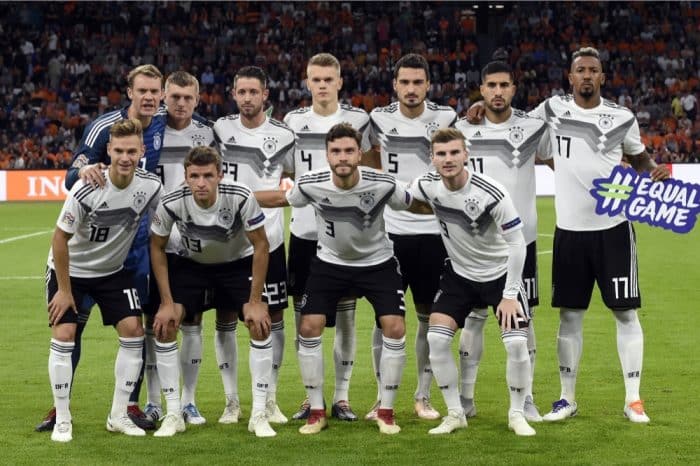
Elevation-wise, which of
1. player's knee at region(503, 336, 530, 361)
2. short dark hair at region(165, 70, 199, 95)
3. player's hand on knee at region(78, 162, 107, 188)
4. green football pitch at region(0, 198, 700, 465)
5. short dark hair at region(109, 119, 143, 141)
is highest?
short dark hair at region(165, 70, 199, 95)

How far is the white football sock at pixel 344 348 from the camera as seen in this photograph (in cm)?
763

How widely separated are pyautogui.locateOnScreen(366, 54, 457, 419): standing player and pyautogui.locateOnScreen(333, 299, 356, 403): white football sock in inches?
9.7

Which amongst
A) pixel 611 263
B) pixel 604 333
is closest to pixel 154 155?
pixel 611 263

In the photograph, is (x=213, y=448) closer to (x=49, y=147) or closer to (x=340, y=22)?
(x=49, y=147)

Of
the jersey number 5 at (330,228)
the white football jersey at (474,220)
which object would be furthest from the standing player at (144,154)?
the white football jersey at (474,220)

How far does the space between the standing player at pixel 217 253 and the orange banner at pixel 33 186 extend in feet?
63.3

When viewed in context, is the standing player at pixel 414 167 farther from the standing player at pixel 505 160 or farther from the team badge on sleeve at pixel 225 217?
the team badge on sleeve at pixel 225 217

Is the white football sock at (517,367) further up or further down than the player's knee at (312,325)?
further down

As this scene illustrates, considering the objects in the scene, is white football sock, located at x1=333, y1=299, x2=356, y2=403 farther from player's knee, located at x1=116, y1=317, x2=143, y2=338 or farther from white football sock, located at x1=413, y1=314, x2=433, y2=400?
player's knee, located at x1=116, y1=317, x2=143, y2=338

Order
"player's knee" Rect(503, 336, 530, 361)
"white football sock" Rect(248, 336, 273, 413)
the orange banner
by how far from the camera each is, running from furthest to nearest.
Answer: the orange banner, "white football sock" Rect(248, 336, 273, 413), "player's knee" Rect(503, 336, 530, 361)

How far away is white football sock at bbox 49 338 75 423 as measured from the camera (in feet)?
22.7

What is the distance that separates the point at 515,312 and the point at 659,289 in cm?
731

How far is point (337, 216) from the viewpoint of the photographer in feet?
23.5

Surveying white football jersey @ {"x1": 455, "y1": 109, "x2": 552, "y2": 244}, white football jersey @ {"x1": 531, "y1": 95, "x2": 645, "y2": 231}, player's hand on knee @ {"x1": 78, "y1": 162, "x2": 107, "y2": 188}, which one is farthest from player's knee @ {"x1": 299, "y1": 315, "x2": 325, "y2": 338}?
white football jersey @ {"x1": 531, "y1": 95, "x2": 645, "y2": 231}
